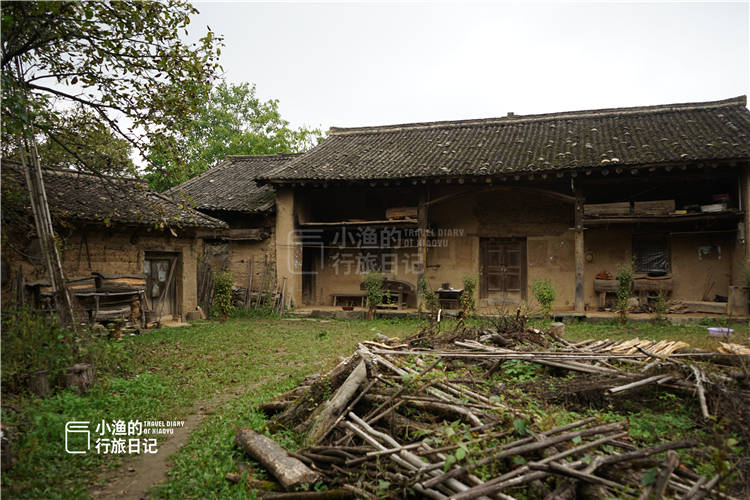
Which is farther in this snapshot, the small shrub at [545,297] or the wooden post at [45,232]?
the small shrub at [545,297]

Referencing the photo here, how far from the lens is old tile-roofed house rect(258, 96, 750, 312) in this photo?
11547 mm

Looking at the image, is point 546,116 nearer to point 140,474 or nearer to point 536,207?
point 536,207

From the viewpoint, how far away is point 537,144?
13570mm

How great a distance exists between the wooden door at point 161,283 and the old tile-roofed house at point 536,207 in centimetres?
328

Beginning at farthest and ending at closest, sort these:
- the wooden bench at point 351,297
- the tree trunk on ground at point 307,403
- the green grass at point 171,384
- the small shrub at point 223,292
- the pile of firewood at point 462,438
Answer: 1. the wooden bench at point 351,297
2. the small shrub at point 223,292
3. the tree trunk on ground at point 307,403
4. the green grass at point 171,384
5. the pile of firewood at point 462,438

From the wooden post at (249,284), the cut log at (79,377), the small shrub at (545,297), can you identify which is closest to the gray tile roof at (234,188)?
the wooden post at (249,284)

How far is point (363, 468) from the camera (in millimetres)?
3332

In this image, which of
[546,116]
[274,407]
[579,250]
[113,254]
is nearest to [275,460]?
[274,407]

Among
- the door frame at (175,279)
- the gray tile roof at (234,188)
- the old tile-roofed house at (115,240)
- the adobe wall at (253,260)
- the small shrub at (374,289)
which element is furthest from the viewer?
the gray tile roof at (234,188)

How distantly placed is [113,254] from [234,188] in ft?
20.9

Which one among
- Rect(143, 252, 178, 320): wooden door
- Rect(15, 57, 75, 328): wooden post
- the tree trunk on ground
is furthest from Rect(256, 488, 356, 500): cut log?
Rect(143, 252, 178, 320): wooden door

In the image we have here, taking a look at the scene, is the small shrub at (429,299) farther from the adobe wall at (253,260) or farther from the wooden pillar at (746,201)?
the wooden pillar at (746,201)

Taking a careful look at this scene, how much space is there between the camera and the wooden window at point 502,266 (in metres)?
13.9

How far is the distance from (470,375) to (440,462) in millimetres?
2129
